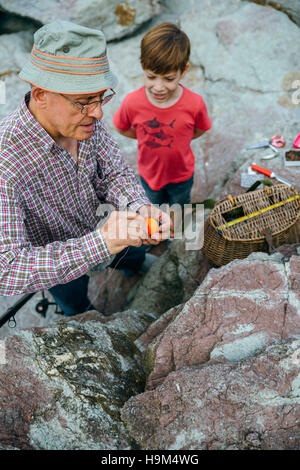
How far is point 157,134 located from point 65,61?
1.58 meters

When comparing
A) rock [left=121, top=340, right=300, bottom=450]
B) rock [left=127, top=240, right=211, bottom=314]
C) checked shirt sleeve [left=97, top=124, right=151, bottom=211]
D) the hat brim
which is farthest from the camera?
rock [left=127, top=240, right=211, bottom=314]

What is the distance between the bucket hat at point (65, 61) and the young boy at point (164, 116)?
108 centimetres

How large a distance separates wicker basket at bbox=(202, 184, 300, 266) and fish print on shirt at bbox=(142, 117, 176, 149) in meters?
0.77

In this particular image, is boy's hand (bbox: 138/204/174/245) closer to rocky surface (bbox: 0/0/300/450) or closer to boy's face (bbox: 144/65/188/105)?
rocky surface (bbox: 0/0/300/450)

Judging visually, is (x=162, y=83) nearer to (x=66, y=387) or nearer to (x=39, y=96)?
(x=39, y=96)

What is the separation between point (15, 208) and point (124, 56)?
466cm

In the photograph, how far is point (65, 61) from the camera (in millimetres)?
1901

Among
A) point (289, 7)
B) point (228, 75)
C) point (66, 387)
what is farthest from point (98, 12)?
point (66, 387)

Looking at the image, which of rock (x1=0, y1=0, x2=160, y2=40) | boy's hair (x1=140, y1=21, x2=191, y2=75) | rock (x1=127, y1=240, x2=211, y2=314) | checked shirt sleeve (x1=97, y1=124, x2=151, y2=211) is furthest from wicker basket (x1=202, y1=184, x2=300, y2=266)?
rock (x1=0, y1=0, x2=160, y2=40)

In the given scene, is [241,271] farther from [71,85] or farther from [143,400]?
[71,85]

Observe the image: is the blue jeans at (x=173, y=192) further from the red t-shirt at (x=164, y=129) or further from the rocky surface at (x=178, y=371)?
the rocky surface at (x=178, y=371)

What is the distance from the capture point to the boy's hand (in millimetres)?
2387

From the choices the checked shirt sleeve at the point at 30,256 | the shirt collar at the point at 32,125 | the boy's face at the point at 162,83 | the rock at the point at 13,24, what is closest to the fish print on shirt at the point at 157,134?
the boy's face at the point at 162,83
